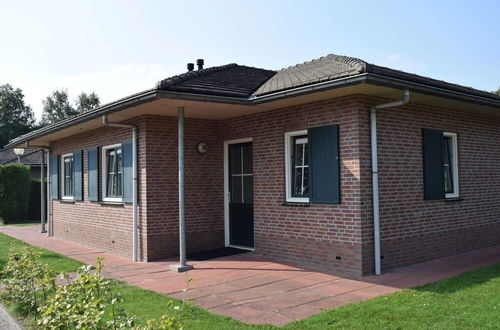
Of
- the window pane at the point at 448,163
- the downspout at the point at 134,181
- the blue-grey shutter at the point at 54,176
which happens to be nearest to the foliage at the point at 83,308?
the downspout at the point at 134,181

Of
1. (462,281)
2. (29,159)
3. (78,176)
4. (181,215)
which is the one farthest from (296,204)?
(29,159)

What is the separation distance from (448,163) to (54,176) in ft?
37.8

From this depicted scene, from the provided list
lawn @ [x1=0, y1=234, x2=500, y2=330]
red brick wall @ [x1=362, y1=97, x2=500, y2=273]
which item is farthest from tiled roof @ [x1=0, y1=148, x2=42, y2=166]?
lawn @ [x1=0, y1=234, x2=500, y2=330]

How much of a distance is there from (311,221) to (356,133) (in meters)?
1.77

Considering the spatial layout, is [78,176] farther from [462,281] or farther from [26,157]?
[26,157]

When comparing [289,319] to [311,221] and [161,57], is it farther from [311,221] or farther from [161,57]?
[161,57]

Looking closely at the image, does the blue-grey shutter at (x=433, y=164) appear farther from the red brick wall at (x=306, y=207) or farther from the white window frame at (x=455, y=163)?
the red brick wall at (x=306, y=207)

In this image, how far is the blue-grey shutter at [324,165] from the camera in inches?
295

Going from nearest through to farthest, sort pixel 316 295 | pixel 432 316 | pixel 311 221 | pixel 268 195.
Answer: pixel 432 316 → pixel 316 295 → pixel 311 221 → pixel 268 195

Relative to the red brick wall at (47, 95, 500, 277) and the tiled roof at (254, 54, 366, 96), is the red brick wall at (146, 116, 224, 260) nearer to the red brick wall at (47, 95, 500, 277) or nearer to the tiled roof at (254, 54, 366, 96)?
the red brick wall at (47, 95, 500, 277)

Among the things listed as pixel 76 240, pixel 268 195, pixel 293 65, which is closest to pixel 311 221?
pixel 268 195

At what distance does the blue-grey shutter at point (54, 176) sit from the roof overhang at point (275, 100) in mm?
4311

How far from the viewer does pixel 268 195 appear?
8836mm

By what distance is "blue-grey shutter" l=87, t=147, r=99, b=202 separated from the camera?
11056 mm
